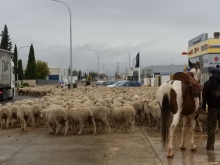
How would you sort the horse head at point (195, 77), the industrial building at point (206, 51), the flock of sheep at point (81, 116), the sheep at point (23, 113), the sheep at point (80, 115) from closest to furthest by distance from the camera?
1. the horse head at point (195, 77)
2. the sheep at point (80, 115)
3. the flock of sheep at point (81, 116)
4. the sheep at point (23, 113)
5. the industrial building at point (206, 51)

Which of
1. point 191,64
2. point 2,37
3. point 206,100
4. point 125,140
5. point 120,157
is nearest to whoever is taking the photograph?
point 120,157

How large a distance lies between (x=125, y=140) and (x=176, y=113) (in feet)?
9.13

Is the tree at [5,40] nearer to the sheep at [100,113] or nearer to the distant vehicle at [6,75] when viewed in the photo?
the distant vehicle at [6,75]

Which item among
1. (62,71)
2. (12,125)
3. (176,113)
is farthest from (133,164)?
(62,71)

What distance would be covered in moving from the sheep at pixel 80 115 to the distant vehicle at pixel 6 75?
20900mm

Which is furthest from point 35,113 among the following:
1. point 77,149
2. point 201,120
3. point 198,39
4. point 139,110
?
point 198,39

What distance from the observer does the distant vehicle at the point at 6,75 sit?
3338cm

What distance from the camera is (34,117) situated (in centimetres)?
1542

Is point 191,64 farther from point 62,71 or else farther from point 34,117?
point 62,71

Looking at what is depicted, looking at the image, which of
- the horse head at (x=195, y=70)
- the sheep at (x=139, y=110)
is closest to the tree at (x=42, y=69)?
the sheep at (x=139, y=110)

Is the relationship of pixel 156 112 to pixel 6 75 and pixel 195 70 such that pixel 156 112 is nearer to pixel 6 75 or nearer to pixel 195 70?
pixel 195 70

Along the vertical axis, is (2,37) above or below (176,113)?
above

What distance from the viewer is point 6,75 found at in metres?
34.3

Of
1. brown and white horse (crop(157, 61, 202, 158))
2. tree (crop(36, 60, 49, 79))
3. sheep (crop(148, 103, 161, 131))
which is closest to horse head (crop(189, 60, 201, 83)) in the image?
brown and white horse (crop(157, 61, 202, 158))
